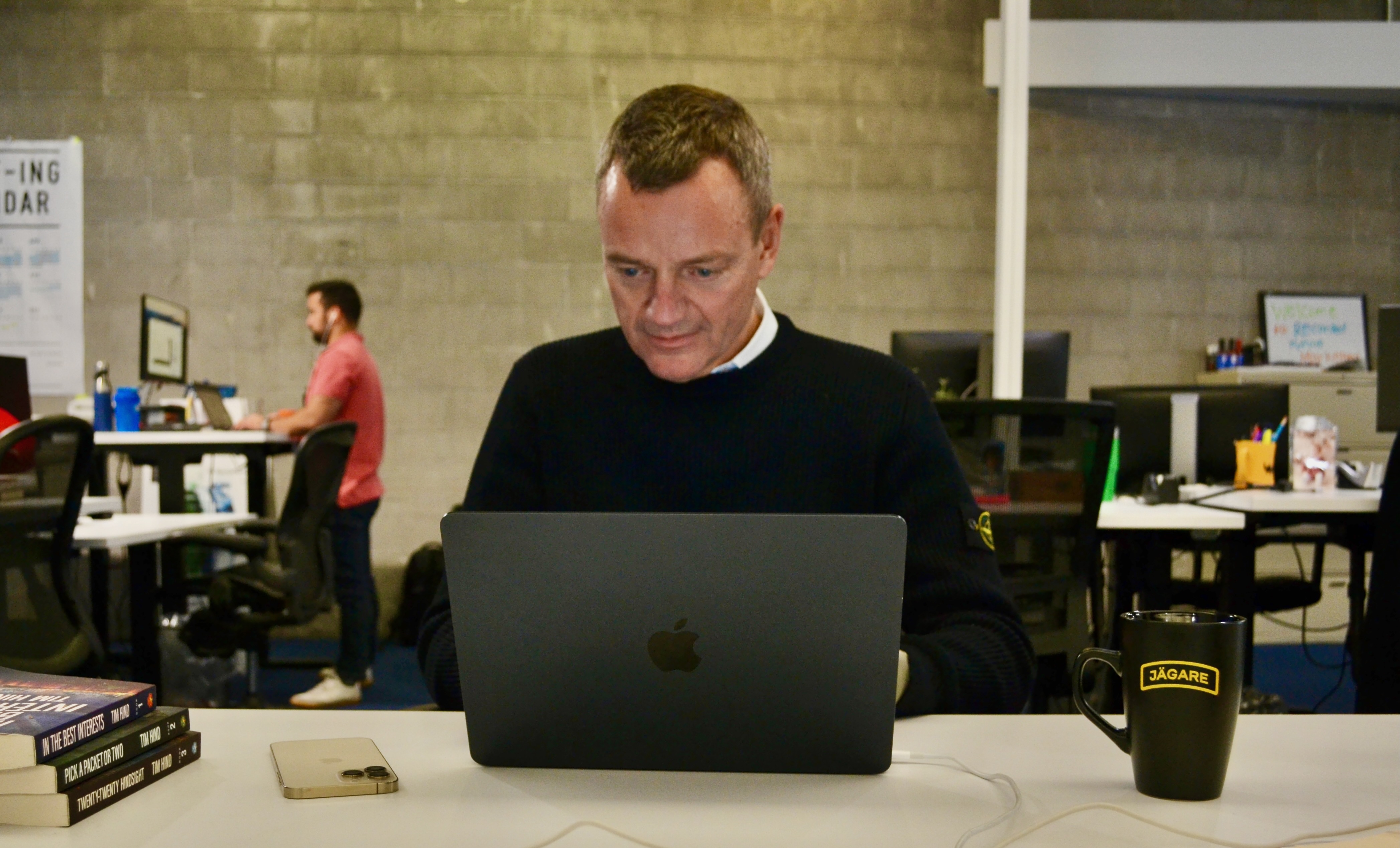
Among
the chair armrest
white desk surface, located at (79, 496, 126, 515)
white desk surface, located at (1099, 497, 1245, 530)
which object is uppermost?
white desk surface, located at (1099, 497, 1245, 530)

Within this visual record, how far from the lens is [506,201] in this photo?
16.9 ft

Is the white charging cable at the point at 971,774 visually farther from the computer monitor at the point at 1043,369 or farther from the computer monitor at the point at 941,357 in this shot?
the computer monitor at the point at 1043,369

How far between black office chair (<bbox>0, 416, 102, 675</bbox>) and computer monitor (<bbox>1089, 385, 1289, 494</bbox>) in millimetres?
2486

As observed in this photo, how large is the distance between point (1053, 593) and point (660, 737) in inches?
64.8

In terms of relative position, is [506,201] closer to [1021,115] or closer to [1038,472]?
[1021,115]

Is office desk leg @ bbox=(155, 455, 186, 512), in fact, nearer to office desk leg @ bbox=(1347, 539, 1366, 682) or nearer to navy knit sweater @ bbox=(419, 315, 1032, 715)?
navy knit sweater @ bbox=(419, 315, 1032, 715)

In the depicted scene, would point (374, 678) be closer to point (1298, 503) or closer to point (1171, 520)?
point (1171, 520)

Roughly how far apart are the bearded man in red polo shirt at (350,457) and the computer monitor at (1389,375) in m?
3.07

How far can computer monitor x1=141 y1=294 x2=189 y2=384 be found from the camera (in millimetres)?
4254

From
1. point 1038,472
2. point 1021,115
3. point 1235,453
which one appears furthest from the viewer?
point 1021,115

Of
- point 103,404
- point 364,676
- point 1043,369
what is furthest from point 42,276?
point 1043,369

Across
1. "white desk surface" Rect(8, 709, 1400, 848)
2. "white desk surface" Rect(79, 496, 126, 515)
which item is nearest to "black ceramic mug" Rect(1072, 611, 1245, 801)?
"white desk surface" Rect(8, 709, 1400, 848)

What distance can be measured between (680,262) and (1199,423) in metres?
2.55

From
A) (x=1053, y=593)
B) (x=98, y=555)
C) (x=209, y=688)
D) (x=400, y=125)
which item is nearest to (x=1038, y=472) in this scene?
(x=1053, y=593)
